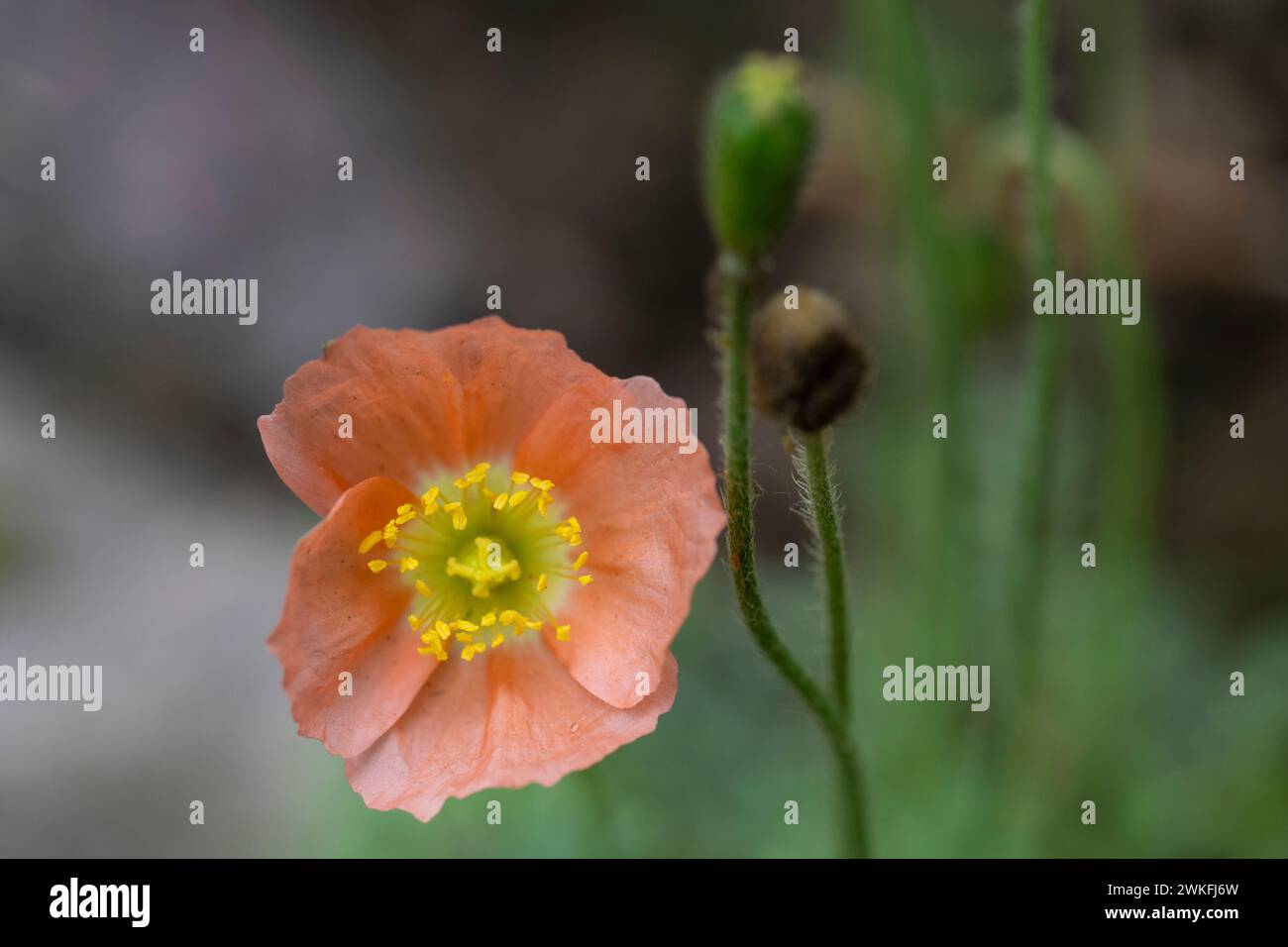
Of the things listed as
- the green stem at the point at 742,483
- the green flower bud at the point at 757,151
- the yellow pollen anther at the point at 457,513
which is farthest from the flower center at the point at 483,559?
the green flower bud at the point at 757,151

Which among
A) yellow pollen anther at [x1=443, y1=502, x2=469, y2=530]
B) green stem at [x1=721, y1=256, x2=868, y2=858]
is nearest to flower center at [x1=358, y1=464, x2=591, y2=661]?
yellow pollen anther at [x1=443, y1=502, x2=469, y2=530]

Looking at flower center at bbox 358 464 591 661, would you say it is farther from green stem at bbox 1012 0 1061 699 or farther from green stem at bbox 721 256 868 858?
green stem at bbox 1012 0 1061 699

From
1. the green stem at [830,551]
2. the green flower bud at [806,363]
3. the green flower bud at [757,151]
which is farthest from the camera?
the green stem at [830,551]

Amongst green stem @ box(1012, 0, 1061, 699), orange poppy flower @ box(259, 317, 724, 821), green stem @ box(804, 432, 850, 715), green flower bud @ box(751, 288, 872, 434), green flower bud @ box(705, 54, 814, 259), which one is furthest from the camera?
green stem @ box(1012, 0, 1061, 699)

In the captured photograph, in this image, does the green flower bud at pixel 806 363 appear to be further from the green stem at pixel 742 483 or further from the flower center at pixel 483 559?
the flower center at pixel 483 559

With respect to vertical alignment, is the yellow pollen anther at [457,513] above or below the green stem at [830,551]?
above

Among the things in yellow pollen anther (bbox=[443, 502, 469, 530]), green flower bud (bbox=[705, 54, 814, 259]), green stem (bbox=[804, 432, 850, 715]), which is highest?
green flower bud (bbox=[705, 54, 814, 259])
